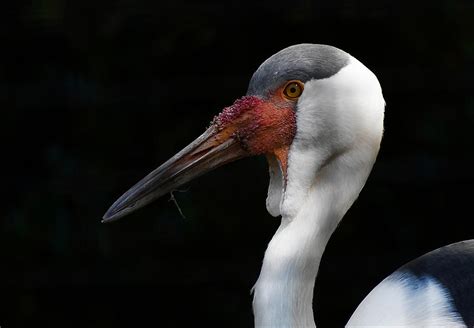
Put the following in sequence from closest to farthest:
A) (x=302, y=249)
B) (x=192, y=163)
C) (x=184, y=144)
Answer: (x=302, y=249)
(x=192, y=163)
(x=184, y=144)

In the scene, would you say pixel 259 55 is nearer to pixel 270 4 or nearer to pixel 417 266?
pixel 270 4

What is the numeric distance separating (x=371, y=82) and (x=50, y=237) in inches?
76.1

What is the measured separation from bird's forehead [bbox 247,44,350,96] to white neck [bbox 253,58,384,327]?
0.02 m

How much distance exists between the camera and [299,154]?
242 cm

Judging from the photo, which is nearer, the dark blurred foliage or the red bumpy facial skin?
the red bumpy facial skin

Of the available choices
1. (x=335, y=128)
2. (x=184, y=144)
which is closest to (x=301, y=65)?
(x=335, y=128)


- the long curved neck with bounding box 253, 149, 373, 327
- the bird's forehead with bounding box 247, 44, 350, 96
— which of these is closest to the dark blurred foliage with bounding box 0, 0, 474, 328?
the bird's forehead with bounding box 247, 44, 350, 96

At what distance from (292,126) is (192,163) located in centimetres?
23

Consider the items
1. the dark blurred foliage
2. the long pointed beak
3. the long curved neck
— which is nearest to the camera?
the long curved neck

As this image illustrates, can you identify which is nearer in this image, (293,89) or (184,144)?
(293,89)

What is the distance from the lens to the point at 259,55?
399cm

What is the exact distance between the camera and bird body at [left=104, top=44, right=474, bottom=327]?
2.37 metres

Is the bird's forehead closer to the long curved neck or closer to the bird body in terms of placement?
the bird body

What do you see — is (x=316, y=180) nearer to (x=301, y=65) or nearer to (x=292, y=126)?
(x=292, y=126)
